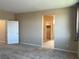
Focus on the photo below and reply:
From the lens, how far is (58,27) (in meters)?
7.29

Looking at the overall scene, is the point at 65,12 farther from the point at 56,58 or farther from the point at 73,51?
the point at 56,58

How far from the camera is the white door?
30.3ft

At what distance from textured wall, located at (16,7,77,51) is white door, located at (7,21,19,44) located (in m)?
0.54

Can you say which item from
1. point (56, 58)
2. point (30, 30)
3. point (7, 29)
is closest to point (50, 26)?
point (30, 30)

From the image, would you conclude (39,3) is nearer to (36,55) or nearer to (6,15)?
(36,55)

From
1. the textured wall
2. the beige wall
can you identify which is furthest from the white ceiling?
the beige wall

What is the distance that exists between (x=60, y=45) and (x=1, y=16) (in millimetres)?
4892

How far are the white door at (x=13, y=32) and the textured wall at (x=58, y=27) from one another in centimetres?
54

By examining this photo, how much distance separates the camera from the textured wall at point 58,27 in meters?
6.71

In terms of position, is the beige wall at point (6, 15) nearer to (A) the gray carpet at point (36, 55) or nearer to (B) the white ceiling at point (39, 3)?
(B) the white ceiling at point (39, 3)

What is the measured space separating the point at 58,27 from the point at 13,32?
152 inches

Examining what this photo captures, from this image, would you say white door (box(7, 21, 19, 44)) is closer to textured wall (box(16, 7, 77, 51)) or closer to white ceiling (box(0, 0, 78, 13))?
textured wall (box(16, 7, 77, 51))

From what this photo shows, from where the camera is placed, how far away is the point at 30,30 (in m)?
8.92

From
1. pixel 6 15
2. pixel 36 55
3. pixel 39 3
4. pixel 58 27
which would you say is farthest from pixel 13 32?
pixel 36 55
